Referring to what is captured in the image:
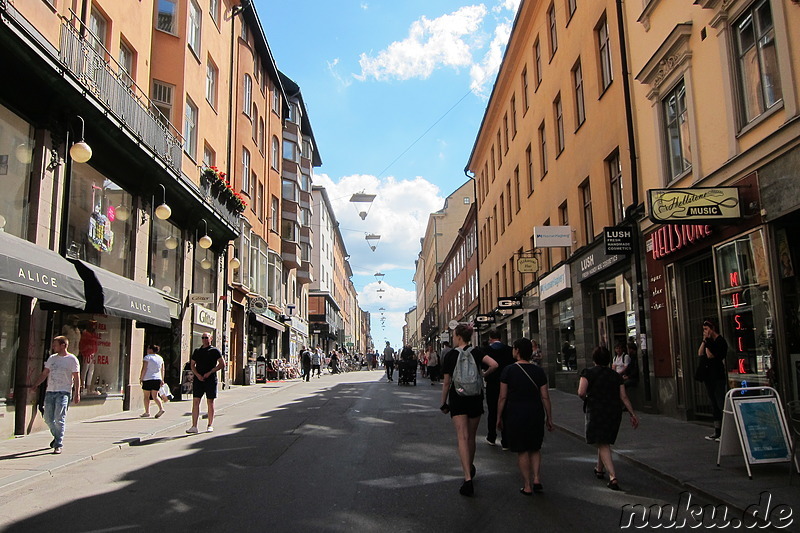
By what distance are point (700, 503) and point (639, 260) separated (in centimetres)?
866

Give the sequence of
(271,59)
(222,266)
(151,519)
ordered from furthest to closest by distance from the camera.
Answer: (271,59) → (222,266) → (151,519)

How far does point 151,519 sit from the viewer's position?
545cm

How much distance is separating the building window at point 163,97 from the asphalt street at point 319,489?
1129 cm

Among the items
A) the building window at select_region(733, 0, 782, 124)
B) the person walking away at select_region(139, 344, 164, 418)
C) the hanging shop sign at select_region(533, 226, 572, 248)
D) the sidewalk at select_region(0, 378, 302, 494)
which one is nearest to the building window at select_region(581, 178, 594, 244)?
the hanging shop sign at select_region(533, 226, 572, 248)

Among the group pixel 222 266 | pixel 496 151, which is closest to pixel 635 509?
pixel 222 266

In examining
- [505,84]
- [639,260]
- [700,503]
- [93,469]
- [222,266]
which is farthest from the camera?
[505,84]

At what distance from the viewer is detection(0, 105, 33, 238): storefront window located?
10742 millimetres

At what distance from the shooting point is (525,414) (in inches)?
245

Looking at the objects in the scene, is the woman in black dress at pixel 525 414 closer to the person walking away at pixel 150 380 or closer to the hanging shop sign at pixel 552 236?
the person walking away at pixel 150 380

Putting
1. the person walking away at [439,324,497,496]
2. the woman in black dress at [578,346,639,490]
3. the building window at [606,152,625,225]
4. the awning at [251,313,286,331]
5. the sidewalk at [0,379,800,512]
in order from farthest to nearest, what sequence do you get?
the awning at [251,313,286,331]
the building window at [606,152,625,225]
the woman in black dress at [578,346,639,490]
the person walking away at [439,324,497,496]
the sidewalk at [0,379,800,512]

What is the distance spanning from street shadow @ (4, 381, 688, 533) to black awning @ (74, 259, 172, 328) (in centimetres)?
333

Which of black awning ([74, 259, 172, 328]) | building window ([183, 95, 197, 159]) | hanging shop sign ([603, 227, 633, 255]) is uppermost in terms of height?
building window ([183, 95, 197, 159])

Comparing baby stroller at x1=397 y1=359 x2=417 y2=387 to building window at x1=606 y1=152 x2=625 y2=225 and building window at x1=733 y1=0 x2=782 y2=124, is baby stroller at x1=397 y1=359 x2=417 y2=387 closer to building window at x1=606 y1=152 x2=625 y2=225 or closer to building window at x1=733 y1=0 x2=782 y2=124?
building window at x1=606 y1=152 x2=625 y2=225

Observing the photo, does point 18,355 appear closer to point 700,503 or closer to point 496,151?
point 700,503
